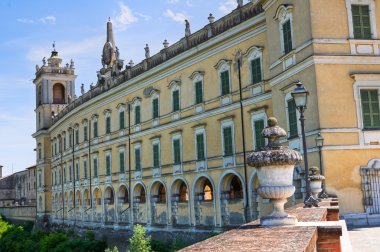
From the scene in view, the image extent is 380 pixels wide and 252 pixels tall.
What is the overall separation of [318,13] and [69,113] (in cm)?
3308

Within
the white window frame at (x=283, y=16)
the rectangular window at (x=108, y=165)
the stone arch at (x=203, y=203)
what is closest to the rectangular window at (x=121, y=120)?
the rectangular window at (x=108, y=165)

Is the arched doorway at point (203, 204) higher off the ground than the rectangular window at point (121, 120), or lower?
lower

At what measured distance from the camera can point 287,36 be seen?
2009cm

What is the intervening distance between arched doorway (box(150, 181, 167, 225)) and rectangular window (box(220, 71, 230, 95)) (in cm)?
896

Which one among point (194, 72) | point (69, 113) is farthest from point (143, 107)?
point (69, 113)

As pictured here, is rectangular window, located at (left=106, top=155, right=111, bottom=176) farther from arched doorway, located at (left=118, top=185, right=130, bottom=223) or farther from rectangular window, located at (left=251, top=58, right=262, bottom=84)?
rectangular window, located at (left=251, top=58, right=262, bottom=84)

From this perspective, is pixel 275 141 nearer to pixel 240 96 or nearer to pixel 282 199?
pixel 282 199

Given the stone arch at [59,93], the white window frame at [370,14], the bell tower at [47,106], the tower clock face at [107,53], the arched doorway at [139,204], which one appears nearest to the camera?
the white window frame at [370,14]

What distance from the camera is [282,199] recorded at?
Answer: 823 centimetres


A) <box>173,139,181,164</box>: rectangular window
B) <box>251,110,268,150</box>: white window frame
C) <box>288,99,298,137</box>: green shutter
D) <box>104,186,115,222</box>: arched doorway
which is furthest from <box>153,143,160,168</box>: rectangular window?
<box>288,99,298,137</box>: green shutter

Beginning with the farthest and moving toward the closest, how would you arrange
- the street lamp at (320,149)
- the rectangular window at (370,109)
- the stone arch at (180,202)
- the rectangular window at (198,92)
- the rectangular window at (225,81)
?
the stone arch at (180,202), the rectangular window at (198,92), the rectangular window at (225,81), the rectangular window at (370,109), the street lamp at (320,149)

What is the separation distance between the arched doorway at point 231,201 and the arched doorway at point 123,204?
1165 centimetres

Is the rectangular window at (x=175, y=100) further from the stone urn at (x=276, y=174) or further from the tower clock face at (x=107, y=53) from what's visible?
the stone urn at (x=276, y=174)

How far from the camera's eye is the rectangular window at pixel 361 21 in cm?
1870
